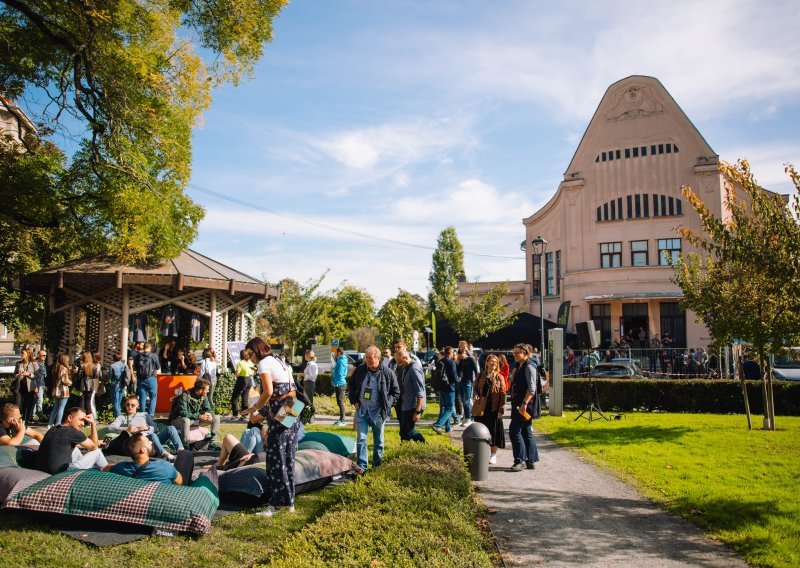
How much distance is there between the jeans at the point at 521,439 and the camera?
10095 mm

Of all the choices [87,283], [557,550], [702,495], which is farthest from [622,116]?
[557,550]

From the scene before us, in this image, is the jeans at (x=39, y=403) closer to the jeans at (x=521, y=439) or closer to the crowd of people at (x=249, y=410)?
the crowd of people at (x=249, y=410)

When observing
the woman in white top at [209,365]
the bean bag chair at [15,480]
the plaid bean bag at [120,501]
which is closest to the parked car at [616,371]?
the woman in white top at [209,365]

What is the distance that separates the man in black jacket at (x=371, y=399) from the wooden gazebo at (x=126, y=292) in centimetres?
1063

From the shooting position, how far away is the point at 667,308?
120 feet

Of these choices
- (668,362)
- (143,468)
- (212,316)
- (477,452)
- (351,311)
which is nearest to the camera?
(143,468)

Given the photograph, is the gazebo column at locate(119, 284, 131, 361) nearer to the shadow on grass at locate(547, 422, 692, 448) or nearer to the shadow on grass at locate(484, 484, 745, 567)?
the shadow on grass at locate(547, 422, 692, 448)

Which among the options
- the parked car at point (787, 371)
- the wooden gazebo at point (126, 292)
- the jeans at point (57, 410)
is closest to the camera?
the jeans at point (57, 410)

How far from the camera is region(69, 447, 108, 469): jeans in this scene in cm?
812

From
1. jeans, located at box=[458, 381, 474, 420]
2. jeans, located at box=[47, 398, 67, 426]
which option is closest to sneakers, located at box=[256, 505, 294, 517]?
jeans, located at box=[458, 381, 474, 420]

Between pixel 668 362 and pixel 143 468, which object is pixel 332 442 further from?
pixel 668 362

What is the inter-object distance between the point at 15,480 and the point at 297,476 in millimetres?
2975

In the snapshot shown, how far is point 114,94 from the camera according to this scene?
41.6ft

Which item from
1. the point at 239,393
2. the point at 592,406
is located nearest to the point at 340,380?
the point at 239,393
